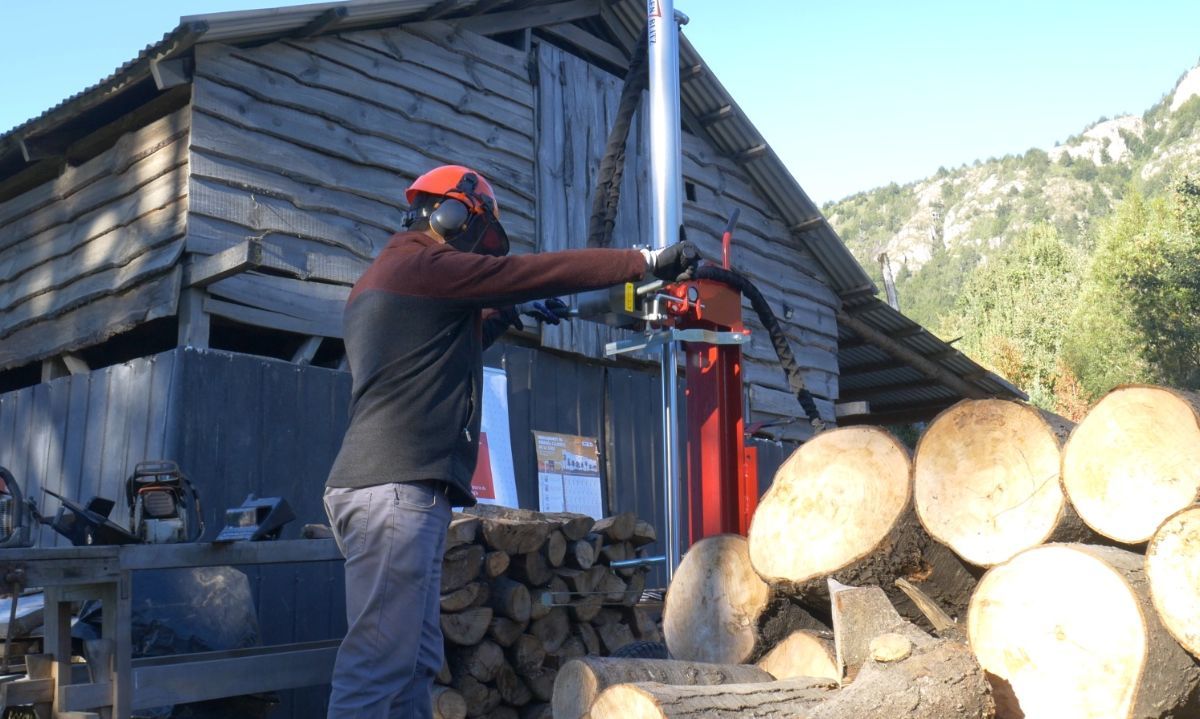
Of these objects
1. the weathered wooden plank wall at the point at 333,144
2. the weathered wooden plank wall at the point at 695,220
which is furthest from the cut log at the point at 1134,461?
the weathered wooden plank wall at the point at 695,220

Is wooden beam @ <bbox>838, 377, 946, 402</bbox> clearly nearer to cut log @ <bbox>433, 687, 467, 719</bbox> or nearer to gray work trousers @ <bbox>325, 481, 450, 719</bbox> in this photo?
cut log @ <bbox>433, 687, 467, 719</bbox>

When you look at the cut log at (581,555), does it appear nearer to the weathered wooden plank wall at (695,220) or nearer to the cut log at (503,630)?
the cut log at (503,630)

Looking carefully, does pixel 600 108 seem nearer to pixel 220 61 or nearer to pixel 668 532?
pixel 220 61

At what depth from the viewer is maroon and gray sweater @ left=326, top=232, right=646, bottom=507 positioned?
3910 millimetres

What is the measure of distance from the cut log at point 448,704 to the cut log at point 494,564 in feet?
2.06

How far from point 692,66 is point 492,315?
7310 millimetres

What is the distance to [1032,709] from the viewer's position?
13.4ft

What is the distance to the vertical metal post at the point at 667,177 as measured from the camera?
5223mm

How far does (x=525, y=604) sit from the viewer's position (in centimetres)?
622

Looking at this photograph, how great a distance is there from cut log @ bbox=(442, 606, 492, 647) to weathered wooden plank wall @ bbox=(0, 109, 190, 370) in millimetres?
3054

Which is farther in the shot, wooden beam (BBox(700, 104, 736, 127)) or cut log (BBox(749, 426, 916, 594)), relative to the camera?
wooden beam (BBox(700, 104, 736, 127))

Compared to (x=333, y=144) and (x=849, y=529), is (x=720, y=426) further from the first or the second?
(x=333, y=144)

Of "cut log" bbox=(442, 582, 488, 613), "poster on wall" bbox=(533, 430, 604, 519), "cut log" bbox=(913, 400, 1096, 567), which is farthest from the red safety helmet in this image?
"poster on wall" bbox=(533, 430, 604, 519)

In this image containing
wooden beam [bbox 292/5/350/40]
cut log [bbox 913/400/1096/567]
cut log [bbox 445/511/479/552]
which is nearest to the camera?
cut log [bbox 913/400/1096/567]
